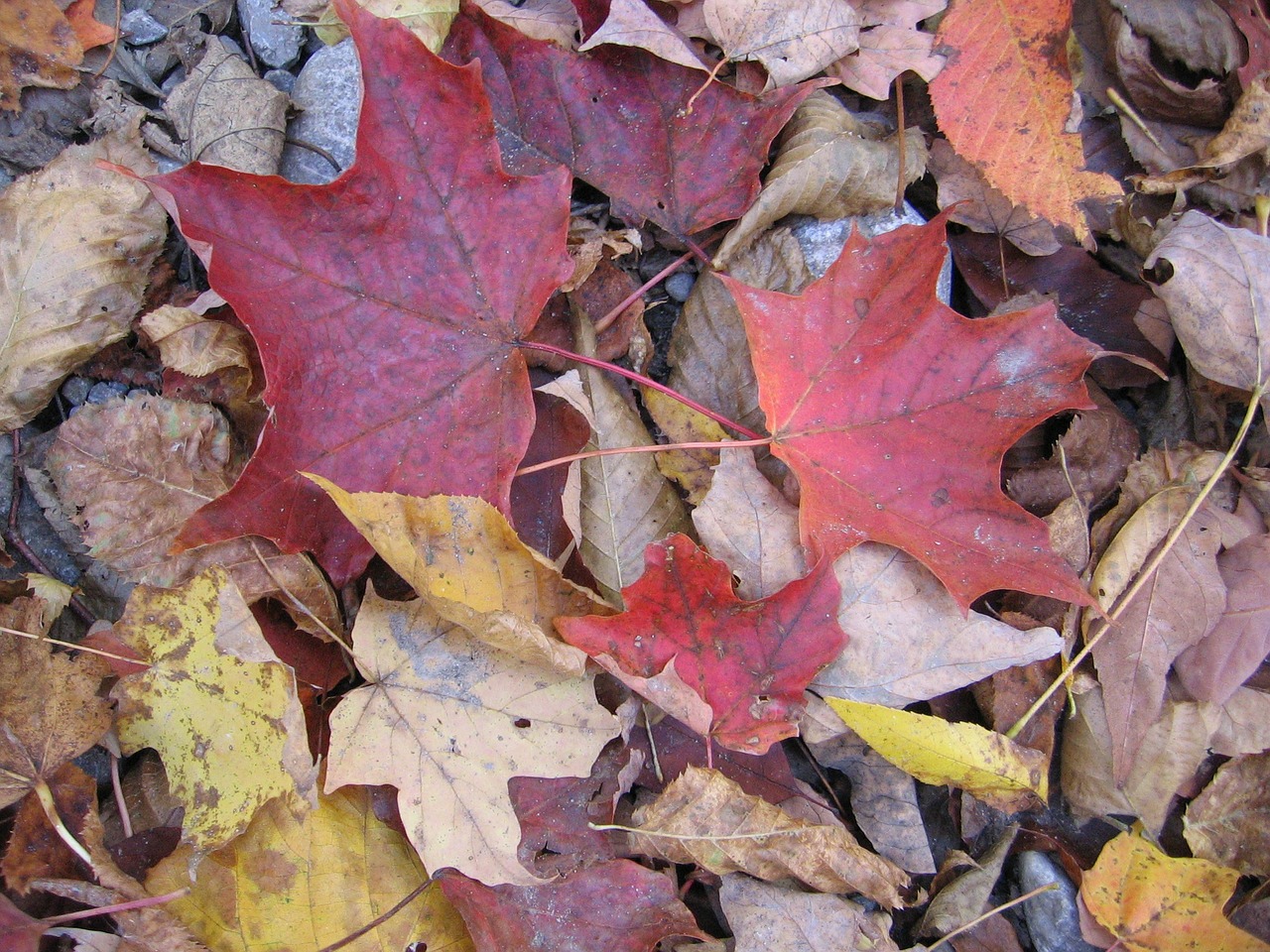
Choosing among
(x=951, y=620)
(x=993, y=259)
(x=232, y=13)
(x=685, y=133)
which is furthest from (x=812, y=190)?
(x=232, y=13)

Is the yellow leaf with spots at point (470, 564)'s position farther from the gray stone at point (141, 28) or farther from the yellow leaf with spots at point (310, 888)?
the gray stone at point (141, 28)

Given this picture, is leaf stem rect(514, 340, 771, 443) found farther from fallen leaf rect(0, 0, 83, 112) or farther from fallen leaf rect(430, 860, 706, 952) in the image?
fallen leaf rect(0, 0, 83, 112)

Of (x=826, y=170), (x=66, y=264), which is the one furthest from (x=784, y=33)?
(x=66, y=264)

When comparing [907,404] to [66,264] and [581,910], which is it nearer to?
[581,910]

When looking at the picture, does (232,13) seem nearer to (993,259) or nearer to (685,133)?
(685,133)

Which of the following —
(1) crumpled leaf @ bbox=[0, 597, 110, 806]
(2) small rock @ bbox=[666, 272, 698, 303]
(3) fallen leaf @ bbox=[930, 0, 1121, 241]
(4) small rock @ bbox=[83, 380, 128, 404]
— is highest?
(3) fallen leaf @ bbox=[930, 0, 1121, 241]

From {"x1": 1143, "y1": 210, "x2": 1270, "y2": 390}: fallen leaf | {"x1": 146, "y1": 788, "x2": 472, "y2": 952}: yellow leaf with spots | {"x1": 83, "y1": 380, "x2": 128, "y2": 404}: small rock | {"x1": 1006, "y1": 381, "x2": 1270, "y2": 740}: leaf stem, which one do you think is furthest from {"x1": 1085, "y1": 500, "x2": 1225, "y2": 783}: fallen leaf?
{"x1": 83, "y1": 380, "x2": 128, "y2": 404}: small rock
